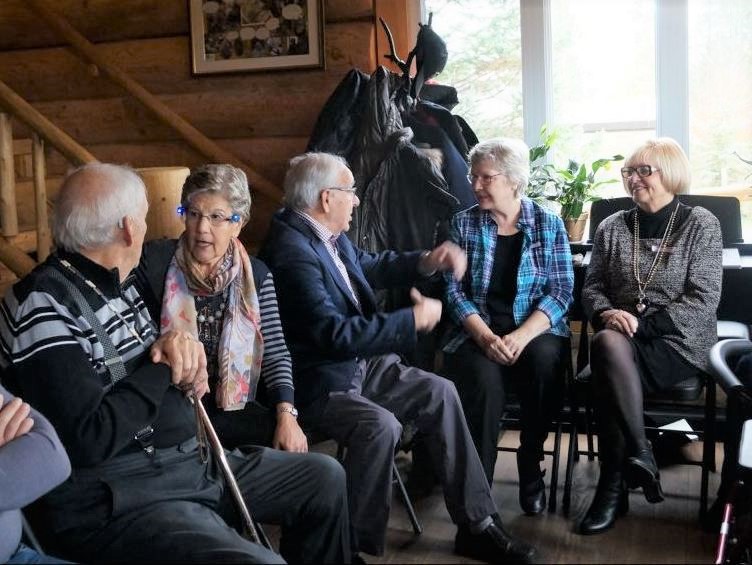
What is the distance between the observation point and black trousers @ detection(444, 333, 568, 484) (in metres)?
3.10

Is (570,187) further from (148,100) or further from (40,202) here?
(40,202)

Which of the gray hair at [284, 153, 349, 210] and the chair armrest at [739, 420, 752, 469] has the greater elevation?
the gray hair at [284, 153, 349, 210]

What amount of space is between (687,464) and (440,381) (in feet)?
3.42

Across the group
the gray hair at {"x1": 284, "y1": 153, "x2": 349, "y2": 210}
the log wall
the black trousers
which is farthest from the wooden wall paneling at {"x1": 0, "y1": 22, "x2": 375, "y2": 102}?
the black trousers

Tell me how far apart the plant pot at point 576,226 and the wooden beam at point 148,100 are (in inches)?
49.1

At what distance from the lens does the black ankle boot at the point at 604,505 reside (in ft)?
9.81

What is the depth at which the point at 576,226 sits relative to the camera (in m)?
3.96

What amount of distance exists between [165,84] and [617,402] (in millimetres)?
2547

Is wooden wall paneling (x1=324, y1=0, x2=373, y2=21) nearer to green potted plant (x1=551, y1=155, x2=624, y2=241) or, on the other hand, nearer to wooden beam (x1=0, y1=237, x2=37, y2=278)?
green potted plant (x1=551, y1=155, x2=624, y2=241)

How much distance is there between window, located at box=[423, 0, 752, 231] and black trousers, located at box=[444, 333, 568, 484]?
1337mm

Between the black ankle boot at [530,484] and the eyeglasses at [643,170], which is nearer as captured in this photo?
the black ankle boot at [530,484]

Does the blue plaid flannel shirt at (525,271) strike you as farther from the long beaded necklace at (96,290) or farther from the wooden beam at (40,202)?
the wooden beam at (40,202)

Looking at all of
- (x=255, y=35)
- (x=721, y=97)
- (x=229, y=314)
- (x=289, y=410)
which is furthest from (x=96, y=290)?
(x=721, y=97)

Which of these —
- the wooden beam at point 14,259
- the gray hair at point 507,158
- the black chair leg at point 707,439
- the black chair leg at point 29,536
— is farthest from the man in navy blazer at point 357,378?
the wooden beam at point 14,259
